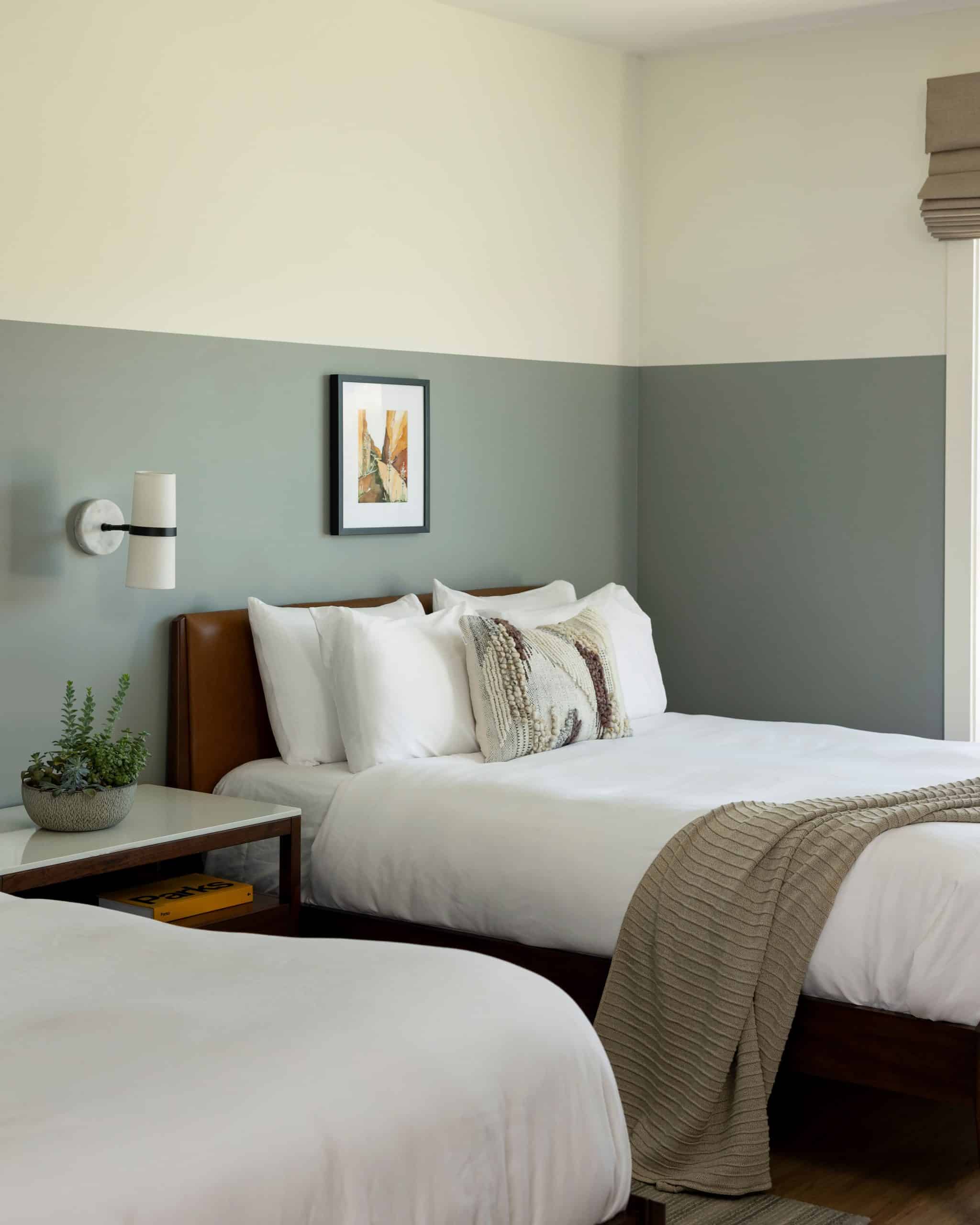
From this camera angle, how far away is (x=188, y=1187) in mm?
1390

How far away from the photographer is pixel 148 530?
3473mm

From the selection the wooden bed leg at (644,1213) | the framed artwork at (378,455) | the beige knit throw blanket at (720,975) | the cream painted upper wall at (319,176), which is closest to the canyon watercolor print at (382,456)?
the framed artwork at (378,455)

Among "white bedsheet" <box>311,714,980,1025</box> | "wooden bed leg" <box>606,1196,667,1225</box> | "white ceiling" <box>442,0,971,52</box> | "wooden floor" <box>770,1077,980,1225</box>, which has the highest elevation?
"white ceiling" <box>442,0,971,52</box>

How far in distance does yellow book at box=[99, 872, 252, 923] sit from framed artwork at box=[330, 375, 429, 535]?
123 centimetres

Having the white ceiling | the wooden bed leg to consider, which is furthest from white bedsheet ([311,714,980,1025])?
the white ceiling

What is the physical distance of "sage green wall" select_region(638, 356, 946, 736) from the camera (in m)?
4.84

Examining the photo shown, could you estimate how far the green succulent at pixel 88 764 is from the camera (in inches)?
124

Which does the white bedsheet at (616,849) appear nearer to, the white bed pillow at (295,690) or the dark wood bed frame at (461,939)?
the dark wood bed frame at (461,939)

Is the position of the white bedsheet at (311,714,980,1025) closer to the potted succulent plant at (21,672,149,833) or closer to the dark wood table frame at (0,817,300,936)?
the dark wood table frame at (0,817,300,936)

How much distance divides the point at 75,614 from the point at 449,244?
5.97 feet

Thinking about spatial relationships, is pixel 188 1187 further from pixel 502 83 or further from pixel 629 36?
pixel 629 36

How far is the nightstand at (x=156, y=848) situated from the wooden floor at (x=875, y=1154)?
124 cm

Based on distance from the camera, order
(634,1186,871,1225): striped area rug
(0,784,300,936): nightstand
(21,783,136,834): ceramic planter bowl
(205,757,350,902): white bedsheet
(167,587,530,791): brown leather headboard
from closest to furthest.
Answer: (634,1186,871,1225): striped area rug → (0,784,300,936): nightstand → (21,783,136,834): ceramic planter bowl → (205,757,350,902): white bedsheet → (167,587,530,791): brown leather headboard

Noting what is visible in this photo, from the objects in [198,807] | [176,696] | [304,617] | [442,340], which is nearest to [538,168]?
[442,340]
